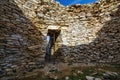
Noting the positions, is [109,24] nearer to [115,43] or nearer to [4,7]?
[115,43]

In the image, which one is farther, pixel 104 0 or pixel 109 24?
pixel 104 0

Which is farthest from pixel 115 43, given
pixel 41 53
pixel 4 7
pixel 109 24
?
pixel 4 7

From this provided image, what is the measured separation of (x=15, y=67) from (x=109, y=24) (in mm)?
5499

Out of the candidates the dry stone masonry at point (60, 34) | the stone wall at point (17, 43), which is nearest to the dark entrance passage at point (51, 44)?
the dry stone masonry at point (60, 34)

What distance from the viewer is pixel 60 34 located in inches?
345

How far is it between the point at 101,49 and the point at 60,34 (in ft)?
8.43

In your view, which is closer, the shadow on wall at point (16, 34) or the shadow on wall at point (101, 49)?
the shadow on wall at point (16, 34)

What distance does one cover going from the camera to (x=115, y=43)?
7.73m

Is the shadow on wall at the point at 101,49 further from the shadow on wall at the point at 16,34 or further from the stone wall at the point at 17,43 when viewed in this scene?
the shadow on wall at the point at 16,34

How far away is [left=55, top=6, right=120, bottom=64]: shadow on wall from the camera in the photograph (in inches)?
303

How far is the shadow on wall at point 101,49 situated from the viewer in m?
7.70

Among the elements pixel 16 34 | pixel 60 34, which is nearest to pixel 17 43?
pixel 16 34

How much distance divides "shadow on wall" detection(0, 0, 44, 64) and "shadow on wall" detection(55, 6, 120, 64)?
1.85 metres

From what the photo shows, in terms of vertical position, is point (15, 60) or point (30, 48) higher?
point (30, 48)
